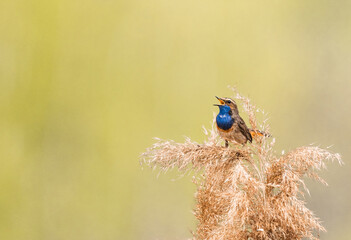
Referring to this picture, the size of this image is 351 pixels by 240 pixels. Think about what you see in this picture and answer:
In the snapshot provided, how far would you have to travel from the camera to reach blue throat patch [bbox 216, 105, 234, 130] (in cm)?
267

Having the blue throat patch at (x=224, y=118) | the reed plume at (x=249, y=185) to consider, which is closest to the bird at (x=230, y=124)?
the blue throat patch at (x=224, y=118)

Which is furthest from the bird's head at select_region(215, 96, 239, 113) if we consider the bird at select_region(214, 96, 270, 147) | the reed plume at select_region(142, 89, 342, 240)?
the reed plume at select_region(142, 89, 342, 240)

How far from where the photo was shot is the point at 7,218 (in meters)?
5.12

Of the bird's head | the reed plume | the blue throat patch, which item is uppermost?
the bird's head

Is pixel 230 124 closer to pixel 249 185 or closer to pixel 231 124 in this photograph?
pixel 231 124

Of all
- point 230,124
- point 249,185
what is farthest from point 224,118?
point 249,185

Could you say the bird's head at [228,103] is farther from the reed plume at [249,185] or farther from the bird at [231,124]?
the reed plume at [249,185]

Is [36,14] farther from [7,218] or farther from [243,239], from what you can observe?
[243,239]

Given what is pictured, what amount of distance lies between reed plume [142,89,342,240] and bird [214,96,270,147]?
0.49m

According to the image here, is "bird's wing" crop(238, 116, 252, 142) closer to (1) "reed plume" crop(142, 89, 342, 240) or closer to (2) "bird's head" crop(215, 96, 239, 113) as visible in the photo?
(2) "bird's head" crop(215, 96, 239, 113)

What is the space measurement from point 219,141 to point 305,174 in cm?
43

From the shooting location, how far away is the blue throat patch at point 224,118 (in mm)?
2668

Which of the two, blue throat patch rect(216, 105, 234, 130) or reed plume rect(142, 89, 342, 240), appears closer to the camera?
reed plume rect(142, 89, 342, 240)

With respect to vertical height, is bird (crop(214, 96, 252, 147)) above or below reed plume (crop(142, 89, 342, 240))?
above
